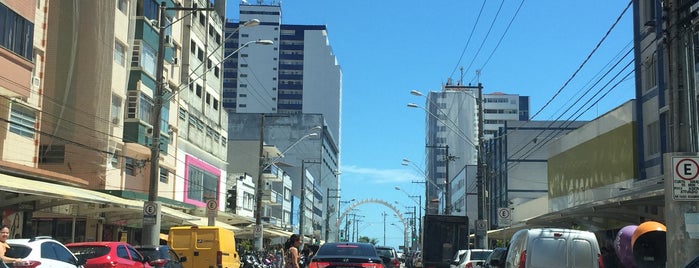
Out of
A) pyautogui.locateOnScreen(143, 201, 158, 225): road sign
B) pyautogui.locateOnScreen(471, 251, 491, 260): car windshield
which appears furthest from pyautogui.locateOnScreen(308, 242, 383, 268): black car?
pyautogui.locateOnScreen(143, 201, 158, 225): road sign

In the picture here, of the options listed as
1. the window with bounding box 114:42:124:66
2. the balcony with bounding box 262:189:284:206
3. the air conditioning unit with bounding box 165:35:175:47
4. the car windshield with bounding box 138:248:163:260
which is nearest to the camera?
the car windshield with bounding box 138:248:163:260

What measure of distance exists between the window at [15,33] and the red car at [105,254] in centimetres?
1076

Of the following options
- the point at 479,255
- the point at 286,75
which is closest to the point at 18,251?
the point at 479,255

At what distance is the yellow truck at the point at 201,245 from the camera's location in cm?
2462

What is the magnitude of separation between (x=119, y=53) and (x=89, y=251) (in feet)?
66.6

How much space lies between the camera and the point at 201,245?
24812mm

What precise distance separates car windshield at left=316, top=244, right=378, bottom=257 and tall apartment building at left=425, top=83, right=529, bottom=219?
2824 inches

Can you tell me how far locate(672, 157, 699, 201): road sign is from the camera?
12688 millimetres

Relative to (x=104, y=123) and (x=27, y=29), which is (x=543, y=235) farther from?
(x=104, y=123)

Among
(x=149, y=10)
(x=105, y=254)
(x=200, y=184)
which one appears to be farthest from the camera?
(x=200, y=184)

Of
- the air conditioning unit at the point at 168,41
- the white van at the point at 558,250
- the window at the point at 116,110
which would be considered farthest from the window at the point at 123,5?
the white van at the point at 558,250

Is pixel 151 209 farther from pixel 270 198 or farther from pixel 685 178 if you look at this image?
pixel 270 198

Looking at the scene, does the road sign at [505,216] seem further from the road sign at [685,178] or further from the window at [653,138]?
the road sign at [685,178]

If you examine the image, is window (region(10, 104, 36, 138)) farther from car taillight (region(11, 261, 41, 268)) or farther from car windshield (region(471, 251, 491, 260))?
car windshield (region(471, 251, 491, 260))
